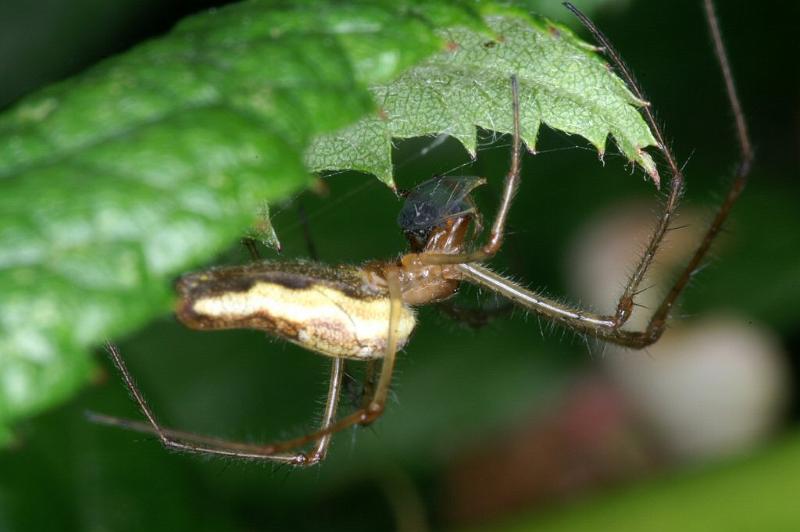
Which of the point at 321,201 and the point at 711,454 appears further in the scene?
the point at 711,454

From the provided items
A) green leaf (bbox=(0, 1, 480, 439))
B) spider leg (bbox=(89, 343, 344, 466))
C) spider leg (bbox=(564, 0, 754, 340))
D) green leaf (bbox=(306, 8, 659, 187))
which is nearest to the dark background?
spider leg (bbox=(89, 343, 344, 466))

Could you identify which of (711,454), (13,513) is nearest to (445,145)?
(711,454)

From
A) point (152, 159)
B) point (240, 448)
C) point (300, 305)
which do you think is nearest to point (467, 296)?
point (300, 305)

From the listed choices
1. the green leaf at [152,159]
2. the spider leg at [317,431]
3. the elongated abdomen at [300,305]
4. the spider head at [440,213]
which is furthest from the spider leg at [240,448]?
the green leaf at [152,159]

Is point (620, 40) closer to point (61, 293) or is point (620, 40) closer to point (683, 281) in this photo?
point (683, 281)

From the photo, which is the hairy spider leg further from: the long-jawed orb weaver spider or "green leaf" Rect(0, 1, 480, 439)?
"green leaf" Rect(0, 1, 480, 439)
